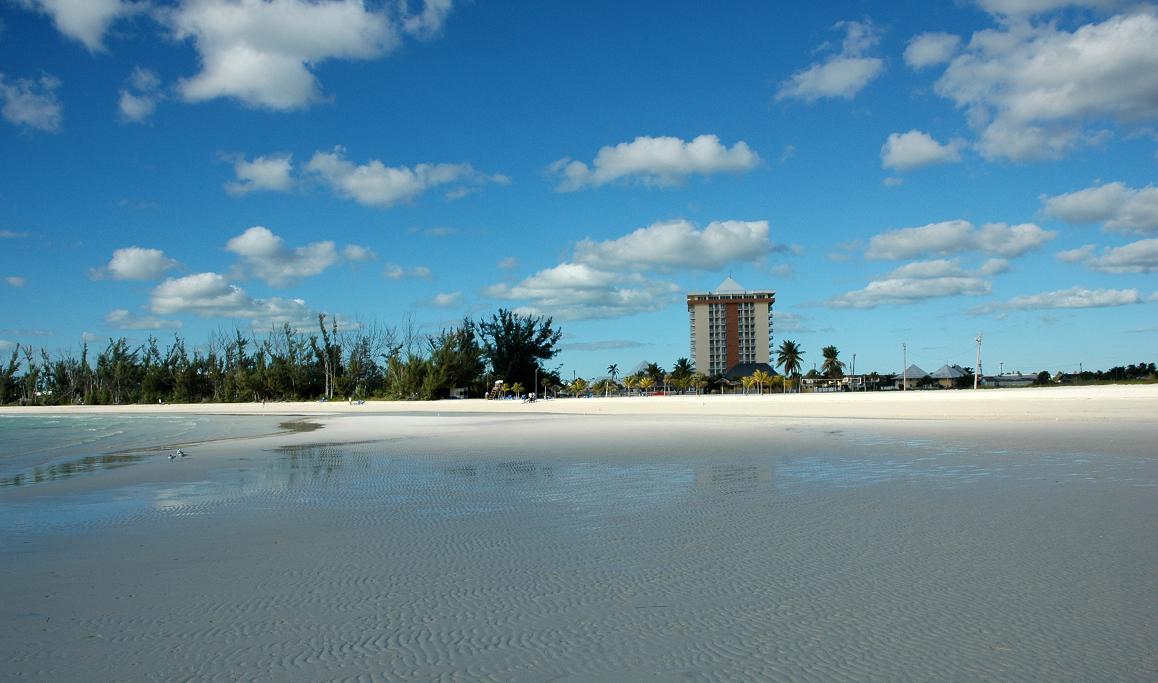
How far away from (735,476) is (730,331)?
153m

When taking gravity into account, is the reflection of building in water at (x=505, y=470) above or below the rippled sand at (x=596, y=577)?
below

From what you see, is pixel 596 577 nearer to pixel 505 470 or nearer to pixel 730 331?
pixel 505 470

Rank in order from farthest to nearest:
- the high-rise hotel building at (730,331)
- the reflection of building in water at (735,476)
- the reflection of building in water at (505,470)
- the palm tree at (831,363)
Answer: the high-rise hotel building at (730,331), the palm tree at (831,363), the reflection of building in water at (505,470), the reflection of building in water at (735,476)

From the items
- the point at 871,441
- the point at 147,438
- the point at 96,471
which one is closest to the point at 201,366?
the point at 147,438

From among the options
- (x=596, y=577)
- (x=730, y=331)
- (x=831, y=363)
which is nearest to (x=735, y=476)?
(x=596, y=577)

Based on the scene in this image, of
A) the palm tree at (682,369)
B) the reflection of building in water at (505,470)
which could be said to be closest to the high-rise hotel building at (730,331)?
the palm tree at (682,369)

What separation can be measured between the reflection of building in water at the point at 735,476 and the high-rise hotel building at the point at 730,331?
490ft

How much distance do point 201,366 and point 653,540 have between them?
88.5 meters

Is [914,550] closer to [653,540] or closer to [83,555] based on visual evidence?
[653,540]

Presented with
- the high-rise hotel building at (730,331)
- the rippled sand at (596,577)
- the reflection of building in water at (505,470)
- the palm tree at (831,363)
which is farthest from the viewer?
the high-rise hotel building at (730,331)

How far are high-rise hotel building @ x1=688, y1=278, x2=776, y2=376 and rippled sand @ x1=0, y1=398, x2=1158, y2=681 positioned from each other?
150228mm

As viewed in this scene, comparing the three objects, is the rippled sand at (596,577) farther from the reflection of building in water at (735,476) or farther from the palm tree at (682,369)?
the palm tree at (682,369)

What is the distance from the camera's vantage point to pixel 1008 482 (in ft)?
33.8

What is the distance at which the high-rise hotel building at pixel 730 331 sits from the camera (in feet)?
526
